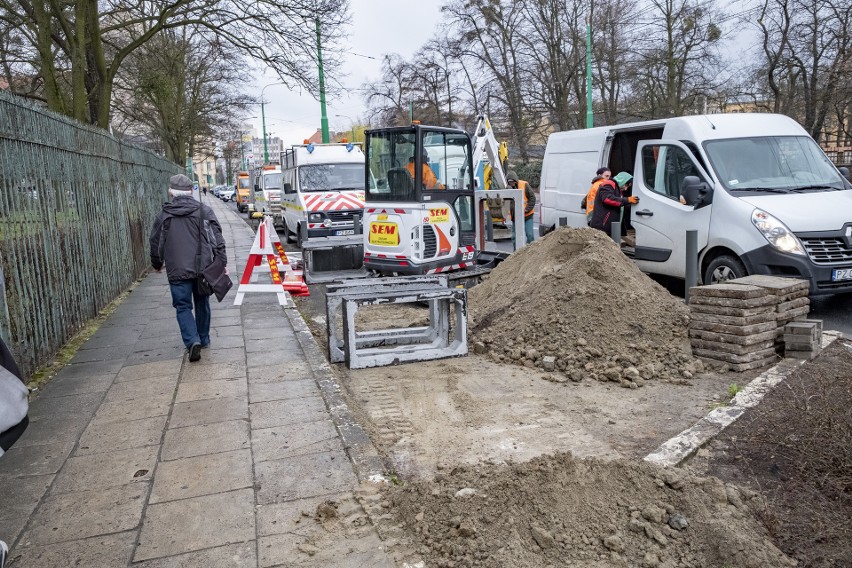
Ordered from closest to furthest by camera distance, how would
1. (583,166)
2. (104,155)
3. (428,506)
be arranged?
(428,506), (104,155), (583,166)

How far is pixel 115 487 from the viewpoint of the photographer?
4.08m

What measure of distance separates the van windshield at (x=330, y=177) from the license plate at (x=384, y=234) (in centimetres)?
781

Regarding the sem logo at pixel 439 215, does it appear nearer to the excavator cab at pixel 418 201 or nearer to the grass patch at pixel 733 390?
the excavator cab at pixel 418 201

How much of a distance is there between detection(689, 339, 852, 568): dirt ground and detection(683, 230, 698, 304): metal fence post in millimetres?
3203

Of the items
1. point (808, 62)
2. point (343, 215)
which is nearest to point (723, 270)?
point (343, 215)

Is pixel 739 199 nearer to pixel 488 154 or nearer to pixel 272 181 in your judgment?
pixel 488 154

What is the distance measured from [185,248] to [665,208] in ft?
20.9

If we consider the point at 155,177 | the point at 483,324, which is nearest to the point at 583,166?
the point at 483,324

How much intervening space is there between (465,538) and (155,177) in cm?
1701

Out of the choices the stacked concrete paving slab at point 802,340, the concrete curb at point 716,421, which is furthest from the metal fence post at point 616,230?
the concrete curb at point 716,421

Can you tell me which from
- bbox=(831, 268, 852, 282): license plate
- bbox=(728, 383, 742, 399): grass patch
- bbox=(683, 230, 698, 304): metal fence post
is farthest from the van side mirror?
bbox=(728, 383, 742, 399): grass patch

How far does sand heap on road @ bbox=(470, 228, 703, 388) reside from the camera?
6.32m

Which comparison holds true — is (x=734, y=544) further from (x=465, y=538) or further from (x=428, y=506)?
(x=428, y=506)

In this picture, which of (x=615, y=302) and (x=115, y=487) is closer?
(x=115, y=487)
